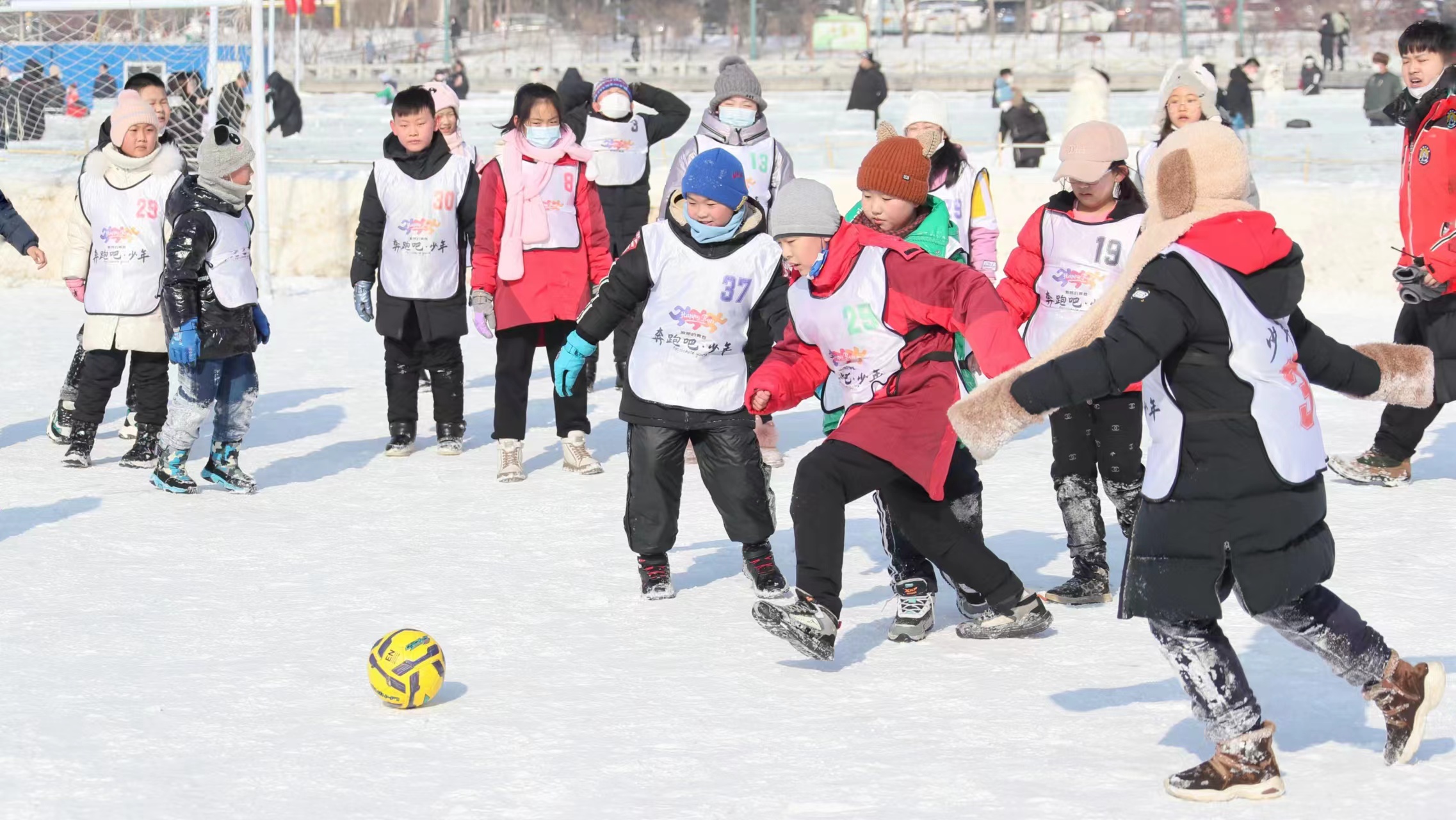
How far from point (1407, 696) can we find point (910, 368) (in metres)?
1.77

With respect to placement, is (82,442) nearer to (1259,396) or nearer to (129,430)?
(129,430)

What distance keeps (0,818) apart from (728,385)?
9.28ft

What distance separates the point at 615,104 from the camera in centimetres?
A: 1030

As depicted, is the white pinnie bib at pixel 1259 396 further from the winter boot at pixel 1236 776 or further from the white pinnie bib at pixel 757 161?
the white pinnie bib at pixel 757 161

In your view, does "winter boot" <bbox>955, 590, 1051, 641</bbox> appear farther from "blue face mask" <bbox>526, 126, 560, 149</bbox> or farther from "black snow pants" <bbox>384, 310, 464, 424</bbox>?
"black snow pants" <bbox>384, 310, 464, 424</bbox>

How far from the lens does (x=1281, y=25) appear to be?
5284 centimetres

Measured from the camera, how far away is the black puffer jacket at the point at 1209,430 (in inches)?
161

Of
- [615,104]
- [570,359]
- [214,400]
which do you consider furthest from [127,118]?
[570,359]

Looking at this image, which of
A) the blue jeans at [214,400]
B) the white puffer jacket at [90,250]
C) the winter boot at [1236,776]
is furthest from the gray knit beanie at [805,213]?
the white puffer jacket at [90,250]

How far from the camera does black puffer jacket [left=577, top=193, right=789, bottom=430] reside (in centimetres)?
616

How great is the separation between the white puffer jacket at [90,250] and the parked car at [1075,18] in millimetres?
48388

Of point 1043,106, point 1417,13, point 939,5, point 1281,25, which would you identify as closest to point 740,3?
point 939,5

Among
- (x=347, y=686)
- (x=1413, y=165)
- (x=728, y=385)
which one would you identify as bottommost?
(x=347, y=686)

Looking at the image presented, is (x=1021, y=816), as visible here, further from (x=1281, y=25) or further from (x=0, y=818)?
(x=1281, y=25)
